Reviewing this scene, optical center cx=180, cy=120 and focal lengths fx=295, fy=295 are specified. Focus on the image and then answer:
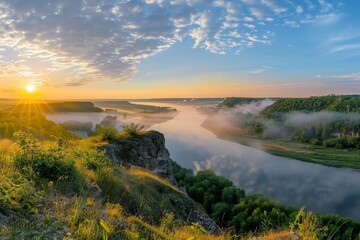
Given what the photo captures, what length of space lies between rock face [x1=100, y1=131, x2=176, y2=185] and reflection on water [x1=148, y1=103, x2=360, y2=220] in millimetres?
58112

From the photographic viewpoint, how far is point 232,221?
43.7 metres

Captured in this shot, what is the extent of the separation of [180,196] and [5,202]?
33.3ft

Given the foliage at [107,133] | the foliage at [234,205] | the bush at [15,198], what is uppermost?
the bush at [15,198]

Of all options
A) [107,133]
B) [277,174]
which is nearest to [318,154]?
[277,174]

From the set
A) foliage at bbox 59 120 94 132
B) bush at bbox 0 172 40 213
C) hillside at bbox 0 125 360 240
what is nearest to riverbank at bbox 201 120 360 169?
foliage at bbox 59 120 94 132

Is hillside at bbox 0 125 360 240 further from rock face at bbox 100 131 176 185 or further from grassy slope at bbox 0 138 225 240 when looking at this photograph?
rock face at bbox 100 131 176 185

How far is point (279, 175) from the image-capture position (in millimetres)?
99688

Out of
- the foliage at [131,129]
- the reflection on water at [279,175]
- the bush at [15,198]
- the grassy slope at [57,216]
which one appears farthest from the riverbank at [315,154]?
the bush at [15,198]

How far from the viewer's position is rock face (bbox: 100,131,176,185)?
20.9 m

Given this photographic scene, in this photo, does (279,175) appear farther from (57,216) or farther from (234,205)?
(57,216)

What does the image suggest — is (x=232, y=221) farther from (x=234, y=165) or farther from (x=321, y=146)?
(x=321, y=146)

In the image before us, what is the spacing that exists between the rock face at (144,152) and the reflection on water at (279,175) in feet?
191

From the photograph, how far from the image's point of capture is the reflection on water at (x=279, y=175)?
7762cm

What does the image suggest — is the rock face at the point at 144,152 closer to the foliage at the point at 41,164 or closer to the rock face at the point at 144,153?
the rock face at the point at 144,153
